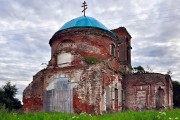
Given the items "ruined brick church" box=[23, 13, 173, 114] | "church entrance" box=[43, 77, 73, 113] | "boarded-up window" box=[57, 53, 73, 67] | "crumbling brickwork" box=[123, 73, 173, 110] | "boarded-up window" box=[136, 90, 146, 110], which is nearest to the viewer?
"ruined brick church" box=[23, 13, 173, 114]

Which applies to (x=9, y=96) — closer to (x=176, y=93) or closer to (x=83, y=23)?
(x=83, y=23)

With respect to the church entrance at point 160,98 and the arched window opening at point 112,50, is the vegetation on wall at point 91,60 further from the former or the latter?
the church entrance at point 160,98

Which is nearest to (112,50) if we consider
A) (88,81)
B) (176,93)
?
(88,81)

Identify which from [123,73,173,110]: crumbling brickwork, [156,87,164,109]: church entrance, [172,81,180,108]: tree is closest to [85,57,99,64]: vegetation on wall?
[123,73,173,110]: crumbling brickwork

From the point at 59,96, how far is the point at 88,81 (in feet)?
9.33

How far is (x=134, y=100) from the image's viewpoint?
84.5 ft

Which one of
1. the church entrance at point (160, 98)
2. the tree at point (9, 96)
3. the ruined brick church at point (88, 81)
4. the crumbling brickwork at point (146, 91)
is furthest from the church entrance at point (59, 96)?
the tree at point (9, 96)

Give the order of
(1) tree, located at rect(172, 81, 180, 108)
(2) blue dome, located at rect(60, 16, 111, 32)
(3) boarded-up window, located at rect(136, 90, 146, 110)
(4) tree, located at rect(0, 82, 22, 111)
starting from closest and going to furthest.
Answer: (2) blue dome, located at rect(60, 16, 111, 32) < (3) boarded-up window, located at rect(136, 90, 146, 110) < (4) tree, located at rect(0, 82, 22, 111) < (1) tree, located at rect(172, 81, 180, 108)

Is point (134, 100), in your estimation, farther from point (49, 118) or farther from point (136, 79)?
point (49, 118)

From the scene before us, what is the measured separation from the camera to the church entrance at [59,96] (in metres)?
21.7

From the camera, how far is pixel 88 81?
2111 centimetres

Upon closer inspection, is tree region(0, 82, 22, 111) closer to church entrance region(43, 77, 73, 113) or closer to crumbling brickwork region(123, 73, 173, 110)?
church entrance region(43, 77, 73, 113)

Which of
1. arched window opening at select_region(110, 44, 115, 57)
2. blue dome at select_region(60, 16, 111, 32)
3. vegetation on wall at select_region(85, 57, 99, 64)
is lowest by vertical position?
vegetation on wall at select_region(85, 57, 99, 64)

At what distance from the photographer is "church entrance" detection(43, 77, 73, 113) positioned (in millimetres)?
21734
